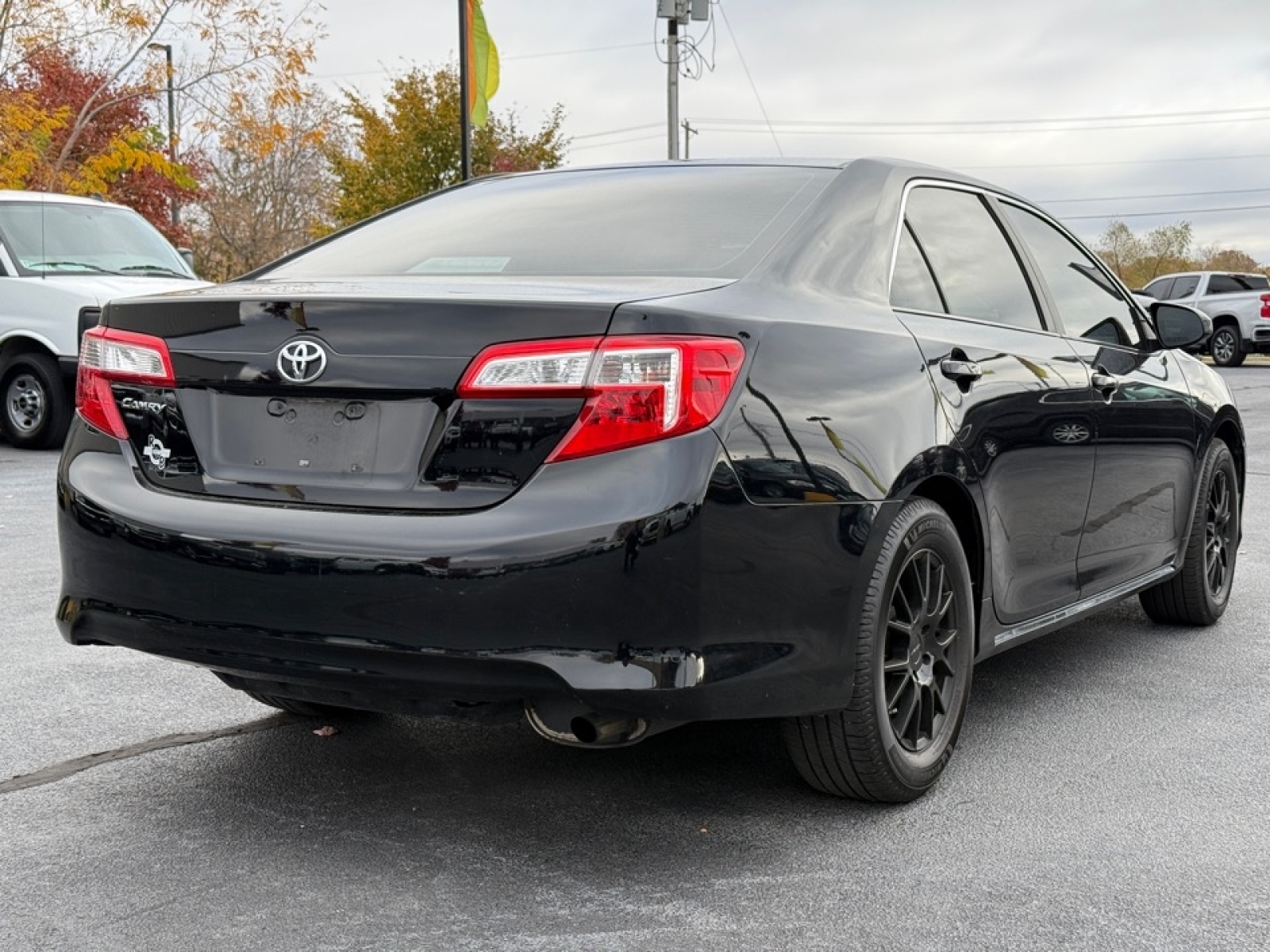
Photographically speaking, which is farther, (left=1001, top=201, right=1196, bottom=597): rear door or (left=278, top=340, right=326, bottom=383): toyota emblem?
(left=1001, top=201, right=1196, bottom=597): rear door

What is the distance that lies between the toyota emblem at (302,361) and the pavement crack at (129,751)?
137 centimetres

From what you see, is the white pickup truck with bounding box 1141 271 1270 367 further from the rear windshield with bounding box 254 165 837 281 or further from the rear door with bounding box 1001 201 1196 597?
the rear windshield with bounding box 254 165 837 281

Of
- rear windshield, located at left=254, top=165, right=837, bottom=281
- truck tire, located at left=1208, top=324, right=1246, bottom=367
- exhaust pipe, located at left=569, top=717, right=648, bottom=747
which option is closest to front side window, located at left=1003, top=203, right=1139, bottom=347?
rear windshield, located at left=254, top=165, right=837, bottom=281

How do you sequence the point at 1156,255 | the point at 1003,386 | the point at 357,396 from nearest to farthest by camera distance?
1. the point at 357,396
2. the point at 1003,386
3. the point at 1156,255

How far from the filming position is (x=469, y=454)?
298cm

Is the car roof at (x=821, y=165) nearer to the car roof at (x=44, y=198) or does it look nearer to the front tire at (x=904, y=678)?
the front tire at (x=904, y=678)

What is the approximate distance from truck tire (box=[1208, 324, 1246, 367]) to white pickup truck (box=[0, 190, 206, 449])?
21.3 m

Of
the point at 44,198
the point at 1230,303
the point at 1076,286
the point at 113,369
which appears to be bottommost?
the point at 1230,303

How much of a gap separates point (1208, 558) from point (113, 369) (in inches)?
164

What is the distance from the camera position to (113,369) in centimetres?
345

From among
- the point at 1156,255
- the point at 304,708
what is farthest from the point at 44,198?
the point at 1156,255

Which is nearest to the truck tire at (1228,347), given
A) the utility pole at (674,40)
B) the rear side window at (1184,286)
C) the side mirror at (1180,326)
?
the rear side window at (1184,286)

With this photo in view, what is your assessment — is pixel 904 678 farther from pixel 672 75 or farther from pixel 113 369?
pixel 672 75

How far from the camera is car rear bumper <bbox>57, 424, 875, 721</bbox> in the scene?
291 cm
